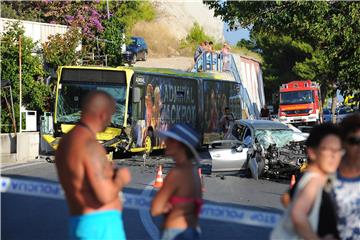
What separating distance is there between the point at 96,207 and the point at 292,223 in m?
1.34

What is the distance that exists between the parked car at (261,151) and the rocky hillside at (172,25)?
33.4 m

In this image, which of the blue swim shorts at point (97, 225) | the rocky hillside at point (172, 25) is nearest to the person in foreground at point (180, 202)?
the blue swim shorts at point (97, 225)

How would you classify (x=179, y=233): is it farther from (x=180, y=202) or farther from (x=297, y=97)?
(x=297, y=97)

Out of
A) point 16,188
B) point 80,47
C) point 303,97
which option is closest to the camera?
point 16,188

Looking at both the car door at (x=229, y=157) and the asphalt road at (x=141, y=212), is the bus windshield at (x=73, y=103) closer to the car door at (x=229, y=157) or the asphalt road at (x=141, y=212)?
the asphalt road at (x=141, y=212)

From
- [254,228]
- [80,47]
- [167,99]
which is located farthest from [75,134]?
[80,47]

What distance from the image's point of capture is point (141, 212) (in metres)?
11.6

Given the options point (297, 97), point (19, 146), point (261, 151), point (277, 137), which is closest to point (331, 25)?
point (277, 137)

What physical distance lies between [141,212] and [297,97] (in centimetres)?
3825

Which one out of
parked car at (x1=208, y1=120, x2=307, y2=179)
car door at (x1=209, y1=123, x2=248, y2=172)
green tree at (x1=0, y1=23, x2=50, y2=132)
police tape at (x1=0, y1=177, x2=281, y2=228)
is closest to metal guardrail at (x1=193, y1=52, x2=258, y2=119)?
green tree at (x1=0, y1=23, x2=50, y2=132)

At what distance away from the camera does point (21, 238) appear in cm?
930

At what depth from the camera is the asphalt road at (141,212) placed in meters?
9.74

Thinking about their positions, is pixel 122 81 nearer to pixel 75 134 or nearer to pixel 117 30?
pixel 117 30

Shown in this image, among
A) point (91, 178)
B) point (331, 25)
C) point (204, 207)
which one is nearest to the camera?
point (91, 178)
